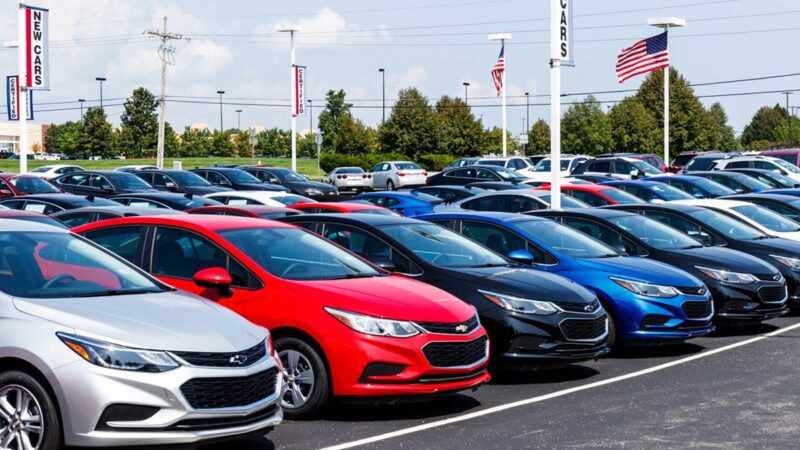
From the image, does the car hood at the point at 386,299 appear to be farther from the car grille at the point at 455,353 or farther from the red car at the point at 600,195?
the red car at the point at 600,195

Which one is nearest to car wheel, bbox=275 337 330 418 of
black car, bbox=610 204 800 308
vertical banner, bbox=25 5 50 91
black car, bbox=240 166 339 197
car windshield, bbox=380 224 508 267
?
car windshield, bbox=380 224 508 267

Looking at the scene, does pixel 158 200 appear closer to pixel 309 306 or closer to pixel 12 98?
pixel 309 306

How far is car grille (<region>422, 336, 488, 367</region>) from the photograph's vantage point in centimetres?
814

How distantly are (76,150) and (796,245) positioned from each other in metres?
106

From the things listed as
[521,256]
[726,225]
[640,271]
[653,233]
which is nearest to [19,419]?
[521,256]

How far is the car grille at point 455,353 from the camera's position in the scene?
26.7ft

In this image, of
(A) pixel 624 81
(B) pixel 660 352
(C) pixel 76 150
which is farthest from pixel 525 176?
(C) pixel 76 150

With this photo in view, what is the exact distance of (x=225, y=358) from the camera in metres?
6.44

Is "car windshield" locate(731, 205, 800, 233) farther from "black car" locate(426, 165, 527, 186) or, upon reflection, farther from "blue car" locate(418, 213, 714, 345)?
"black car" locate(426, 165, 527, 186)

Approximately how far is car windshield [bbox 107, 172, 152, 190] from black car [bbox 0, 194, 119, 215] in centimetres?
1050

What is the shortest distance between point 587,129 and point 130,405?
81.7 metres

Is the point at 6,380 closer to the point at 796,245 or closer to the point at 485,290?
the point at 485,290

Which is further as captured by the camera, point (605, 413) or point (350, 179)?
point (350, 179)

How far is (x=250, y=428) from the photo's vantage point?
654 centimetres
